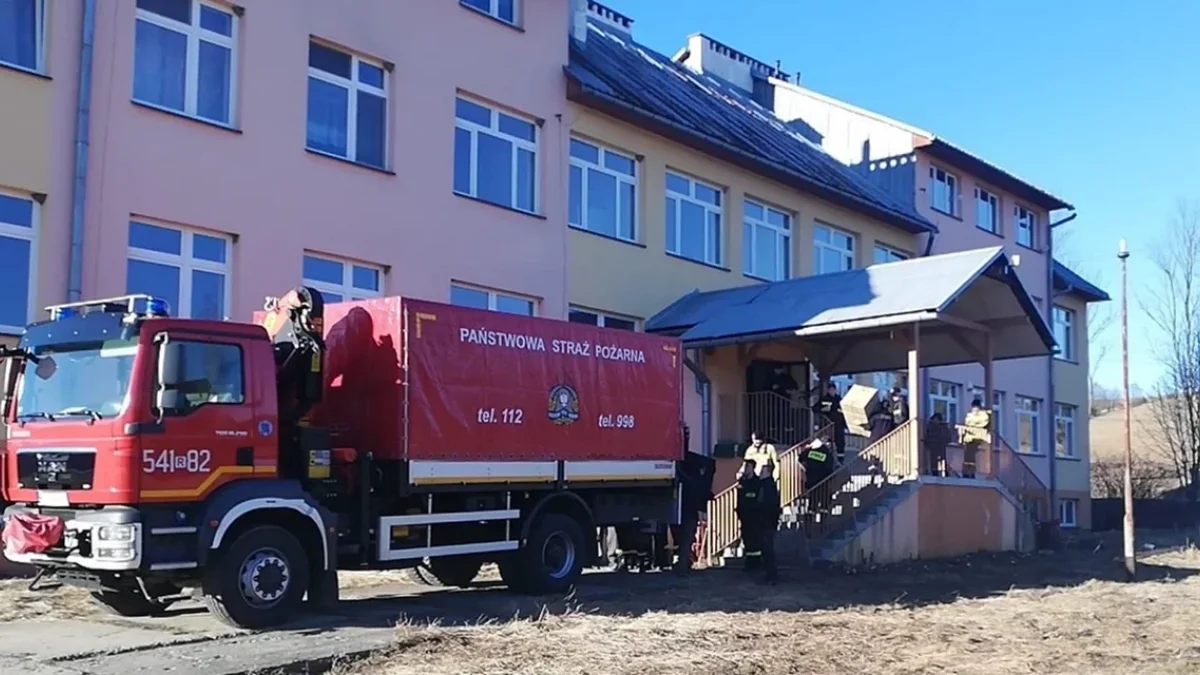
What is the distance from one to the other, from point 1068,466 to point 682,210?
1965cm

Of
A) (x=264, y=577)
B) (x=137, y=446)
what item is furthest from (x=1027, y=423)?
(x=137, y=446)

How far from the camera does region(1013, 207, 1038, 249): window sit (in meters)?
36.3

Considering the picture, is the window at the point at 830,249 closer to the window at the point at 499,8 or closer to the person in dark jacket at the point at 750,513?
the window at the point at 499,8

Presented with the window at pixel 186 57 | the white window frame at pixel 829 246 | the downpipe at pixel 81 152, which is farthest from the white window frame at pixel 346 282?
the white window frame at pixel 829 246

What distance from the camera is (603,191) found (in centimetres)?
2197

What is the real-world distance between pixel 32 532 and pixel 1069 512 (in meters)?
32.6

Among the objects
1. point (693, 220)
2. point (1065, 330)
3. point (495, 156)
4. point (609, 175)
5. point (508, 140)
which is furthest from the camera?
point (1065, 330)

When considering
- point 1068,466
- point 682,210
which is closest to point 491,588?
point 682,210

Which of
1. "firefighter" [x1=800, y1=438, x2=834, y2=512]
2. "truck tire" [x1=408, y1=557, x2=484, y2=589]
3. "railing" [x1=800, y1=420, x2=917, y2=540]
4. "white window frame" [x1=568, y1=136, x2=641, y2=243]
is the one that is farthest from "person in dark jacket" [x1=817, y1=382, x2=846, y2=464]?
"truck tire" [x1=408, y1=557, x2=484, y2=589]

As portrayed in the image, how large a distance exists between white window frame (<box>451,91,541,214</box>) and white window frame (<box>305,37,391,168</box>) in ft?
4.45

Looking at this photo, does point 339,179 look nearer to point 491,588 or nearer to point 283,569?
point 491,588

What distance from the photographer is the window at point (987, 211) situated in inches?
1356

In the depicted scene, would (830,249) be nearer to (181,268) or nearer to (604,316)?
(604,316)

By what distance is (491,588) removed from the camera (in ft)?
47.4
